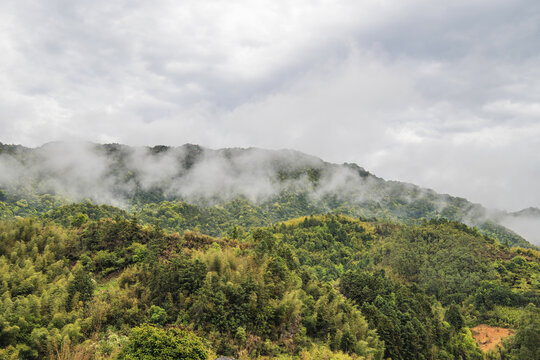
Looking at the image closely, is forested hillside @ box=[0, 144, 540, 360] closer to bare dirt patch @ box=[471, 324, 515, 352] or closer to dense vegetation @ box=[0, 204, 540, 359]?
dense vegetation @ box=[0, 204, 540, 359]

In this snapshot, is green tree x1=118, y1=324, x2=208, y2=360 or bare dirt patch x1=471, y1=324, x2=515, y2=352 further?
bare dirt patch x1=471, y1=324, x2=515, y2=352

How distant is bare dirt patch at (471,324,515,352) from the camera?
54.1 meters

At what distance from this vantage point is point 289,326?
2330 centimetres

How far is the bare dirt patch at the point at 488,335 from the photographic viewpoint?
5412cm

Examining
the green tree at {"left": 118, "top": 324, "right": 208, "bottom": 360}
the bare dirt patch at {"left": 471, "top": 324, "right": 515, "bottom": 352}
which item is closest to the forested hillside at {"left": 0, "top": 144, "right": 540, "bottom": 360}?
the green tree at {"left": 118, "top": 324, "right": 208, "bottom": 360}

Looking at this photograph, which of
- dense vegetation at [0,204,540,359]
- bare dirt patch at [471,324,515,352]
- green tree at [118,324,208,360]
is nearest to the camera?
green tree at [118,324,208,360]

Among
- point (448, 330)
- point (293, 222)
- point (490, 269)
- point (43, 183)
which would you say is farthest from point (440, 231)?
point (43, 183)

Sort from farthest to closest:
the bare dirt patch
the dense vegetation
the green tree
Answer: the bare dirt patch < the dense vegetation < the green tree

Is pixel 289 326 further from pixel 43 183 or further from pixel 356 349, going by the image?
pixel 43 183

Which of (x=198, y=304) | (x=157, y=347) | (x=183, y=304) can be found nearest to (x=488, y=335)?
(x=198, y=304)

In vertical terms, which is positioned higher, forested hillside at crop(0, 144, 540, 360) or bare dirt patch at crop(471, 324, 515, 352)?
forested hillside at crop(0, 144, 540, 360)

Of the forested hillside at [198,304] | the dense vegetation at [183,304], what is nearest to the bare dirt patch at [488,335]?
the forested hillside at [198,304]

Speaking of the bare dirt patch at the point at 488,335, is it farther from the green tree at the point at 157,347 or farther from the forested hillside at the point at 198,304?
the green tree at the point at 157,347

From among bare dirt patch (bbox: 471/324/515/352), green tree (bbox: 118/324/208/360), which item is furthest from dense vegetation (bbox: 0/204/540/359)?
bare dirt patch (bbox: 471/324/515/352)
